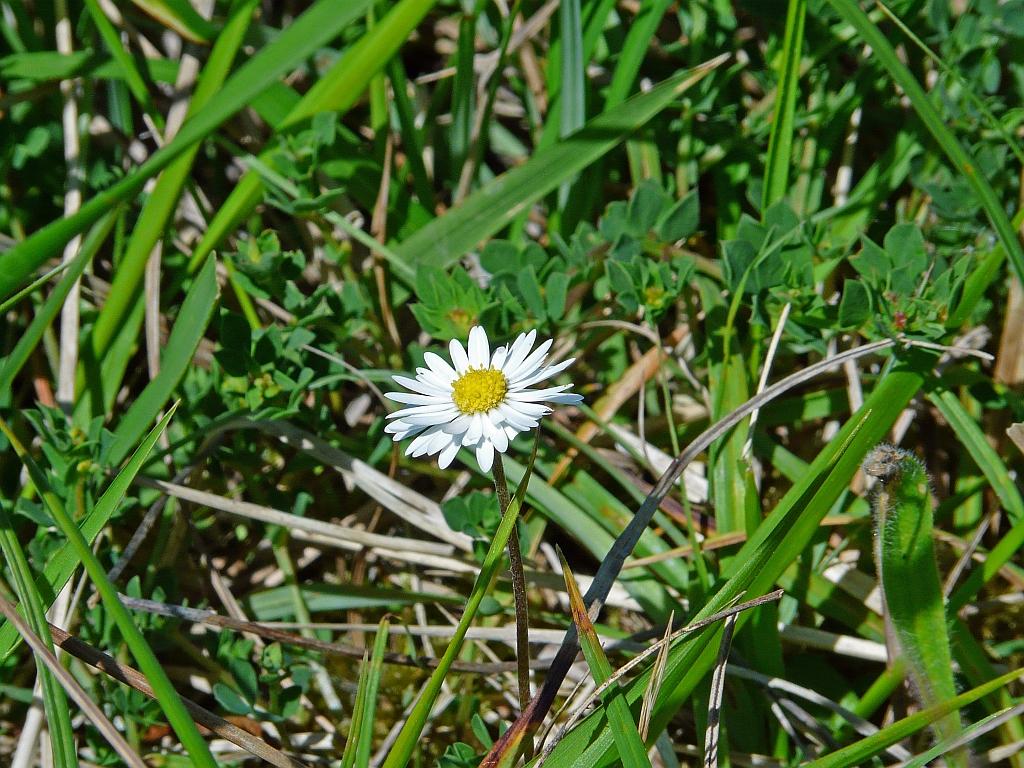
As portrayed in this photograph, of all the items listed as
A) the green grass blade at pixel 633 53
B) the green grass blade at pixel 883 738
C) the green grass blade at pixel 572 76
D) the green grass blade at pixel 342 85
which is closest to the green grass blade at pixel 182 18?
the green grass blade at pixel 342 85

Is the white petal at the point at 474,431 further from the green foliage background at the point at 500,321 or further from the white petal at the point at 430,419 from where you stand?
the green foliage background at the point at 500,321

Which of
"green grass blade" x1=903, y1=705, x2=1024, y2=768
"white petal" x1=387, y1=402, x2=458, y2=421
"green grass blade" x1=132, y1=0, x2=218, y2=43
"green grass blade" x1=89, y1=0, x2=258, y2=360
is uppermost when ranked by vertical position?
"green grass blade" x1=132, y1=0, x2=218, y2=43

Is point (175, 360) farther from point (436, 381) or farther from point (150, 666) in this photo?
point (150, 666)

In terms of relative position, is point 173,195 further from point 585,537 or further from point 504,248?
point 585,537

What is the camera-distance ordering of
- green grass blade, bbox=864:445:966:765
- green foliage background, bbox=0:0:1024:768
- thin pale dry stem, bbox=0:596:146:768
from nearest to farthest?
thin pale dry stem, bbox=0:596:146:768
green grass blade, bbox=864:445:966:765
green foliage background, bbox=0:0:1024:768

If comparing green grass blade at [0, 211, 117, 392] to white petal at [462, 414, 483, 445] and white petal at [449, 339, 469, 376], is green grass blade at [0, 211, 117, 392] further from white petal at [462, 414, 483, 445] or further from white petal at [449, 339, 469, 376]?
white petal at [462, 414, 483, 445]

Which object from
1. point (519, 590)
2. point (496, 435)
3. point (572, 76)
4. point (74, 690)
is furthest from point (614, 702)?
point (572, 76)

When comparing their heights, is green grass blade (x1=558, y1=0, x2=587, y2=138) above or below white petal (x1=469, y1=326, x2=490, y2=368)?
above

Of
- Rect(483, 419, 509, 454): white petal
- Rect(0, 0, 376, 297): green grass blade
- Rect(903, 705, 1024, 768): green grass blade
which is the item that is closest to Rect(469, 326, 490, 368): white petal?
Rect(483, 419, 509, 454): white petal
